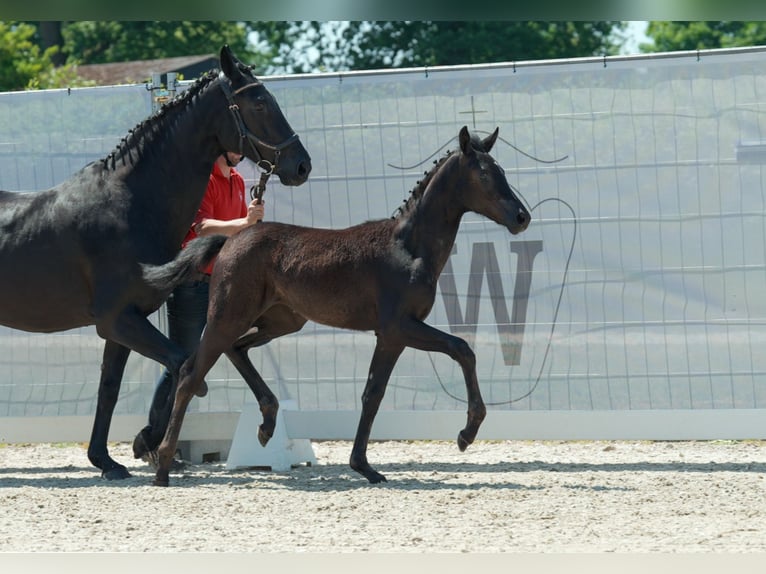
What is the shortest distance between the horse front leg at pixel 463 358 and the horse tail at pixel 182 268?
125 cm

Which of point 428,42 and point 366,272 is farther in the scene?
point 428,42

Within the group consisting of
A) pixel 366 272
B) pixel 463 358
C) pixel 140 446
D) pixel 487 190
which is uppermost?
pixel 487 190

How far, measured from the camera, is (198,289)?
26.7 ft

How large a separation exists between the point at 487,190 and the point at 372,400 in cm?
138

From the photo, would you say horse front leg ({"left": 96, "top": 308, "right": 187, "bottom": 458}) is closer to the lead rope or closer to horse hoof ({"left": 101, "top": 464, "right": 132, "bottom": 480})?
horse hoof ({"left": 101, "top": 464, "right": 132, "bottom": 480})

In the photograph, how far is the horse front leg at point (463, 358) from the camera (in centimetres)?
689

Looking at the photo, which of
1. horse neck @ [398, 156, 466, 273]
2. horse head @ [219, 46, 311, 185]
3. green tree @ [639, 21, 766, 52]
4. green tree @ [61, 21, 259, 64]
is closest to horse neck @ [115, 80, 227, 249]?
horse head @ [219, 46, 311, 185]

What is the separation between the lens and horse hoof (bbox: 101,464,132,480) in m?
7.69

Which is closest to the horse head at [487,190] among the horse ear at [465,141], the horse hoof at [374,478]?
the horse ear at [465,141]

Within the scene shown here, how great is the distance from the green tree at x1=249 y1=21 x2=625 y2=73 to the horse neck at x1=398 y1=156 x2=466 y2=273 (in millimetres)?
31484

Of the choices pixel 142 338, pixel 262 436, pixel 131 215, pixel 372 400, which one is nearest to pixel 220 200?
pixel 131 215

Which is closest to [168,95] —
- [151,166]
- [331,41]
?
[151,166]

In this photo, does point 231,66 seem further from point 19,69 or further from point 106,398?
point 19,69

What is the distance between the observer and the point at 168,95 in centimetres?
856
